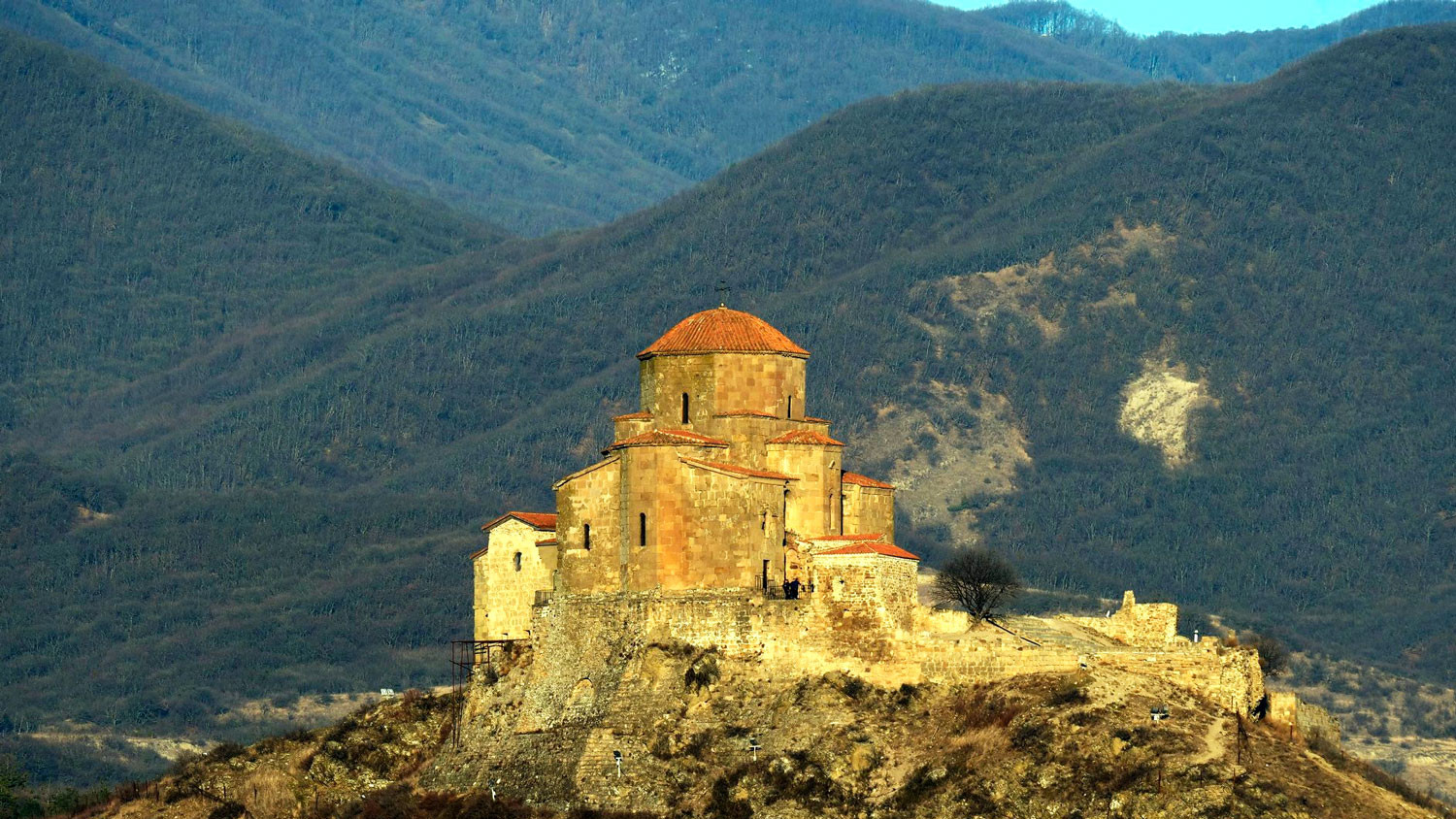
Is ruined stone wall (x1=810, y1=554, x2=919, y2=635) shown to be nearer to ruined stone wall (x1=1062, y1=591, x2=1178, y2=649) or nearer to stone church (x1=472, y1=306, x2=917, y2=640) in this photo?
stone church (x1=472, y1=306, x2=917, y2=640)

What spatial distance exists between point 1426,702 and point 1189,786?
110638mm

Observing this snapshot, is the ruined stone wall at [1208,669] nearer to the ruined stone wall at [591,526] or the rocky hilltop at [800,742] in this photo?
the rocky hilltop at [800,742]

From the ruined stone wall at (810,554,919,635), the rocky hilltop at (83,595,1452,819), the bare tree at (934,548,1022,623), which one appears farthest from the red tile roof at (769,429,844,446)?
the bare tree at (934,548,1022,623)

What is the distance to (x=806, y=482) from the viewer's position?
96.1 m

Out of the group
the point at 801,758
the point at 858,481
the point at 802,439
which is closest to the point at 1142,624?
the point at 858,481

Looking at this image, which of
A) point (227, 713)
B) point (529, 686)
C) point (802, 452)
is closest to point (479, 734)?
point (529, 686)

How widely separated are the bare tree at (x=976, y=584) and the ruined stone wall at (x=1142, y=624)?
800 cm

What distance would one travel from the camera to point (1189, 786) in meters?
79.7

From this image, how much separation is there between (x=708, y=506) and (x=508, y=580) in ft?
32.8

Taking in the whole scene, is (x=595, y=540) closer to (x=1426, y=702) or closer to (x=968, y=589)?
(x=968, y=589)

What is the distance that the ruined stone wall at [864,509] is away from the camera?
99312 millimetres

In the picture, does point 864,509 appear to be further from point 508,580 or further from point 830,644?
point 508,580

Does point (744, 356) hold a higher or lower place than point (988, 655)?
higher

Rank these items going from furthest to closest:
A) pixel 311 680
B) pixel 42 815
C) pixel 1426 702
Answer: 1. pixel 311 680
2. pixel 1426 702
3. pixel 42 815
